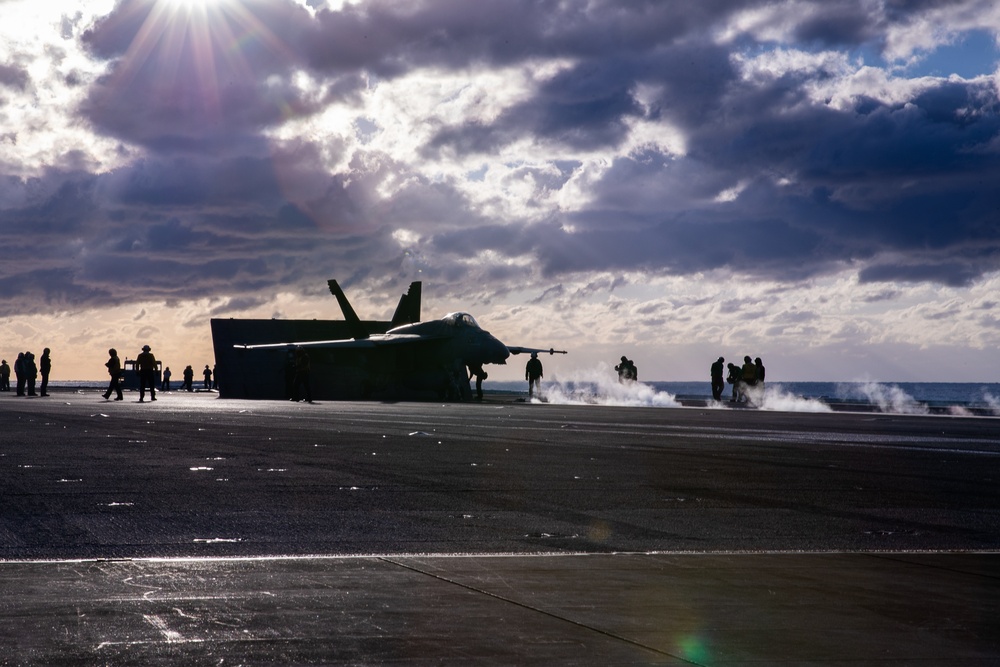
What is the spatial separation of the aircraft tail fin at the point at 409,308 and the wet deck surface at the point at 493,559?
2008 inches

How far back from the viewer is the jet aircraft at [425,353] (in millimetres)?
51875

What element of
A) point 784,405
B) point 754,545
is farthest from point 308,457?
point 784,405

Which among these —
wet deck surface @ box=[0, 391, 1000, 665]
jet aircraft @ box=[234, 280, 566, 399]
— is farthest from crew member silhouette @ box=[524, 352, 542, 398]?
wet deck surface @ box=[0, 391, 1000, 665]

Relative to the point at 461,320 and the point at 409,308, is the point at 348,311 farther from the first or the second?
the point at 461,320

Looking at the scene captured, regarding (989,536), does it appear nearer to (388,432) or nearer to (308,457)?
Result: (308,457)

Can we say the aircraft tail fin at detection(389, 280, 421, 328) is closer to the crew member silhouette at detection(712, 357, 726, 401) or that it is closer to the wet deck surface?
the crew member silhouette at detection(712, 357, 726, 401)

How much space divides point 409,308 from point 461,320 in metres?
14.4

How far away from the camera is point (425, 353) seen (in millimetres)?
54250

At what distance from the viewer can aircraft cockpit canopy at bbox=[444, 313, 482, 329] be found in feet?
171

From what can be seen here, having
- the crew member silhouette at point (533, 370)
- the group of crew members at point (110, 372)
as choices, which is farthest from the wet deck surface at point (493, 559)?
the crew member silhouette at point (533, 370)

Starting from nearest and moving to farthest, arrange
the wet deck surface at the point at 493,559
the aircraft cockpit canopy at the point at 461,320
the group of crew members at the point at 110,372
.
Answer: the wet deck surface at the point at 493,559, the group of crew members at the point at 110,372, the aircraft cockpit canopy at the point at 461,320

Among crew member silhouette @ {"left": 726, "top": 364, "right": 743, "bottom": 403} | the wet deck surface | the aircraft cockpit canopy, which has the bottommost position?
the wet deck surface

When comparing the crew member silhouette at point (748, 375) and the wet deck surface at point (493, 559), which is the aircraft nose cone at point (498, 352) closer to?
the crew member silhouette at point (748, 375)

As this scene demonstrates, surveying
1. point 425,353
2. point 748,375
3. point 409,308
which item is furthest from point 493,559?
point 409,308
